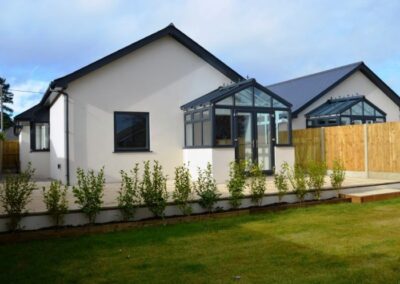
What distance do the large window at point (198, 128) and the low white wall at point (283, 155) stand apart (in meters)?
2.54

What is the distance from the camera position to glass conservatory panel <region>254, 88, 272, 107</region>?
43.0ft

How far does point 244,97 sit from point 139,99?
11.9 feet

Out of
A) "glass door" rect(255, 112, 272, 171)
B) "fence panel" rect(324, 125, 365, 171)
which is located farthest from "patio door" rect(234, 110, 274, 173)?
"fence panel" rect(324, 125, 365, 171)

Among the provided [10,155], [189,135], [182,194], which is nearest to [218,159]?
[189,135]

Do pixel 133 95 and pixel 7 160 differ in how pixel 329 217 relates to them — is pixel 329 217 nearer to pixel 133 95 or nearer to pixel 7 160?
pixel 133 95

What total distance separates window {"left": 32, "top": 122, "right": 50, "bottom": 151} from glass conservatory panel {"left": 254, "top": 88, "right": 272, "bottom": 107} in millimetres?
9659

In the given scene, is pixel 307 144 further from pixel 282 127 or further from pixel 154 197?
pixel 154 197

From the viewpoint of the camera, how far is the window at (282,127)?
1352 centimetres

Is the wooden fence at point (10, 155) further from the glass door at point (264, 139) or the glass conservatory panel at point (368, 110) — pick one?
the glass conservatory panel at point (368, 110)

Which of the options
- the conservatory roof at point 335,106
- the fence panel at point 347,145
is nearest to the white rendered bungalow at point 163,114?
the fence panel at point 347,145

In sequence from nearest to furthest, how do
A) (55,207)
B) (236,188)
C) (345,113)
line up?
(55,207) < (236,188) < (345,113)

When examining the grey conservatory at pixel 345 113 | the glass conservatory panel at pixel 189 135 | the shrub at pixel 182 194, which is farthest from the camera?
the grey conservatory at pixel 345 113

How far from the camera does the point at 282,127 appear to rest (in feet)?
45.0

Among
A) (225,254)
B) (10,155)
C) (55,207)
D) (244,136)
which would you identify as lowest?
(225,254)
